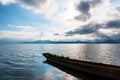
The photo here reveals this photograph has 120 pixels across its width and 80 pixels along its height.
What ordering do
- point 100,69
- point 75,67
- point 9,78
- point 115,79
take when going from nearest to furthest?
point 115,79 < point 100,69 < point 9,78 < point 75,67

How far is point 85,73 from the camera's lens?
39.6 metres

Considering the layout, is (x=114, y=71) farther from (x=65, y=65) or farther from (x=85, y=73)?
(x=65, y=65)

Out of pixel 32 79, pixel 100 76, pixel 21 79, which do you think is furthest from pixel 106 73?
pixel 21 79

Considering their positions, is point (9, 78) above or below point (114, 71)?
below

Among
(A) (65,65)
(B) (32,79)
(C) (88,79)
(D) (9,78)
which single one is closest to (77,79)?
(C) (88,79)

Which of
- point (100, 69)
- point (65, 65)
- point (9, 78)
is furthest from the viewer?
point (65, 65)

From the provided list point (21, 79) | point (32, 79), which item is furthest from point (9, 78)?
point (32, 79)

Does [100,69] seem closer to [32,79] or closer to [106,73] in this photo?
[106,73]

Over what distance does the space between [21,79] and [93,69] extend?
15665mm

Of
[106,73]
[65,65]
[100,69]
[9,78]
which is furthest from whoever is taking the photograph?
[65,65]

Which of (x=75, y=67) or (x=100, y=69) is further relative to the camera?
(x=75, y=67)

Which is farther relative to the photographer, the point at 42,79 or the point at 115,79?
the point at 42,79

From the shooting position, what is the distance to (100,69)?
35.2m

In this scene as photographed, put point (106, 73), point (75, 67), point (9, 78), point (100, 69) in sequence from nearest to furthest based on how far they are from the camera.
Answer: point (106, 73) → point (100, 69) → point (9, 78) → point (75, 67)
